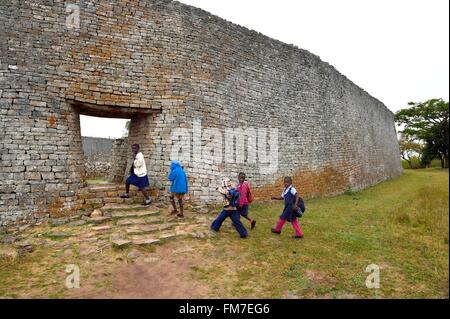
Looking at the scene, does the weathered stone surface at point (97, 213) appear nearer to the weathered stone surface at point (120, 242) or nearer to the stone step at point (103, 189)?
the stone step at point (103, 189)

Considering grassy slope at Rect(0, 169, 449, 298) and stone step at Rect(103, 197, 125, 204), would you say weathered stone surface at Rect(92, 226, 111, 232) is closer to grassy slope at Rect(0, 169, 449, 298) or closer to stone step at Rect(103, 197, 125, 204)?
grassy slope at Rect(0, 169, 449, 298)

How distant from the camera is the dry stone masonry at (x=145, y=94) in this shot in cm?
629

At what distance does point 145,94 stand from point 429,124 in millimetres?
30892

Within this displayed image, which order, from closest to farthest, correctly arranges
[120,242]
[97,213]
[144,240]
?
[120,242] < [144,240] < [97,213]

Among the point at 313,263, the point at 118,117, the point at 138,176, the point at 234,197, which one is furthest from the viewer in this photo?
the point at 118,117

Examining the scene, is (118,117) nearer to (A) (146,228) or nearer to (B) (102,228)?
(B) (102,228)

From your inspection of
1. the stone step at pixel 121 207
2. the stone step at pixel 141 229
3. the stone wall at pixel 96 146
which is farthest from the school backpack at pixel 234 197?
the stone wall at pixel 96 146

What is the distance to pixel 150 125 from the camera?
7781 millimetres

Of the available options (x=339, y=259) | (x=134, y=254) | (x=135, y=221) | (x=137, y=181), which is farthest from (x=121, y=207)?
(x=339, y=259)

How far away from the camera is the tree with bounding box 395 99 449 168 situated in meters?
26.2

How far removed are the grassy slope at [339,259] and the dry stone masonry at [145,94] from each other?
325cm

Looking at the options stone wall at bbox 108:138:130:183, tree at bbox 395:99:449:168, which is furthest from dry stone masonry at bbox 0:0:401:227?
tree at bbox 395:99:449:168

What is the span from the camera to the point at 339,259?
455 centimetres
